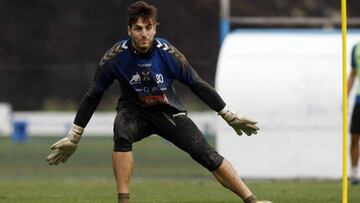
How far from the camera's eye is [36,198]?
13.8 metres

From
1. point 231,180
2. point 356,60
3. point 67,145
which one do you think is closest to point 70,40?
point 356,60

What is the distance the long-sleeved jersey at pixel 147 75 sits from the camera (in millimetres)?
11055

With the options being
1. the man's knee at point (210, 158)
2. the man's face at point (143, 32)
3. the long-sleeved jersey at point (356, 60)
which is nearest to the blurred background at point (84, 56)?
the long-sleeved jersey at point (356, 60)

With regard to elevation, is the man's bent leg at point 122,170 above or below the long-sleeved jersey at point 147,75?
below

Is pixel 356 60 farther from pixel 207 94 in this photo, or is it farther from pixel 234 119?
pixel 207 94

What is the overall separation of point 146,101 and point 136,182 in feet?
22.8

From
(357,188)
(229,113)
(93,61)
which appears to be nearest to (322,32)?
(357,188)

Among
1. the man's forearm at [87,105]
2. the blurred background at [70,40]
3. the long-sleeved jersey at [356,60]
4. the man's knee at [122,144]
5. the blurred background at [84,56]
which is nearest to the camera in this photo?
the man's knee at [122,144]

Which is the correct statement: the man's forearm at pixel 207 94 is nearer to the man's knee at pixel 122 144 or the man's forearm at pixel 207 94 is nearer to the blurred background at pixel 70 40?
the man's knee at pixel 122 144

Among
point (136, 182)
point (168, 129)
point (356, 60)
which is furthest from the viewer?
point (136, 182)

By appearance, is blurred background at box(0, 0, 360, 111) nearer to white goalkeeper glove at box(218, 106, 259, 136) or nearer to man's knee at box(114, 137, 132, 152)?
white goalkeeper glove at box(218, 106, 259, 136)

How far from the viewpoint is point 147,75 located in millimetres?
11055

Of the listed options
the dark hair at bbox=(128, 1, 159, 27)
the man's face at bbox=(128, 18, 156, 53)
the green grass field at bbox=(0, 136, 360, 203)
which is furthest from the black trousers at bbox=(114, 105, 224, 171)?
the green grass field at bbox=(0, 136, 360, 203)

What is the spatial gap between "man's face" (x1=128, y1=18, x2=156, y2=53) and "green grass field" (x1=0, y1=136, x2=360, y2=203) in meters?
2.66
